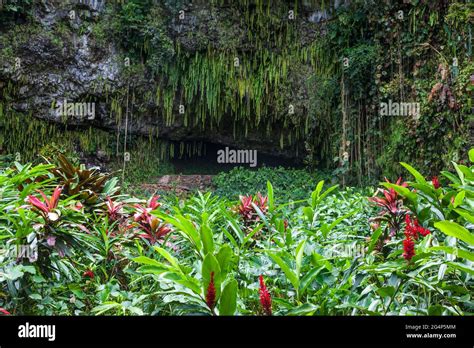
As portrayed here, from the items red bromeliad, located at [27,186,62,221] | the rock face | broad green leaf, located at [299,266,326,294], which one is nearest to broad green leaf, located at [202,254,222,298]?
broad green leaf, located at [299,266,326,294]

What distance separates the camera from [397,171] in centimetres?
633

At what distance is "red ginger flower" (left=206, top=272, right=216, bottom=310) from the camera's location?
1236 mm

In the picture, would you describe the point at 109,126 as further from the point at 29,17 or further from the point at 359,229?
the point at 359,229

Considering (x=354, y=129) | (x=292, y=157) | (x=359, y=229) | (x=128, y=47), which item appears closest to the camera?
(x=359, y=229)

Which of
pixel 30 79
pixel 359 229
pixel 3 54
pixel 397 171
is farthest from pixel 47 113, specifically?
pixel 359 229

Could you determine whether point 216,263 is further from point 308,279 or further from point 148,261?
point 308,279

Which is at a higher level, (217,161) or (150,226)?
(217,161)

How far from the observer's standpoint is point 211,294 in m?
1.25

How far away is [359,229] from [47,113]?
6.49m
